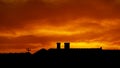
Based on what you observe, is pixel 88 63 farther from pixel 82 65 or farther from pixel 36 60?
pixel 36 60

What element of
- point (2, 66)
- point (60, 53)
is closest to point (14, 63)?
point (2, 66)

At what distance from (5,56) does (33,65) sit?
376 inches

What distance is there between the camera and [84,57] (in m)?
57.3

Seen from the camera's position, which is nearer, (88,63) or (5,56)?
(88,63)

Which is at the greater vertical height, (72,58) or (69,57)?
(69,57)

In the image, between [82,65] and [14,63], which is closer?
[82,65]

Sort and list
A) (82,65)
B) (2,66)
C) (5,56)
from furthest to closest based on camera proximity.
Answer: (5,56)
(2,66)
(82,65)

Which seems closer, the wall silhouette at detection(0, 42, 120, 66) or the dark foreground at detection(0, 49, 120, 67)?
the dark foreground at detection(0, 49, 120, 67)

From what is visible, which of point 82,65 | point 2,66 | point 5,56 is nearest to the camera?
point 82,65

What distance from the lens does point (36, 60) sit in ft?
188

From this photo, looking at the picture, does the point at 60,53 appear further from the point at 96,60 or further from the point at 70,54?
the point at 96,60

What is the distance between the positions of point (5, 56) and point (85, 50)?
1248 cm

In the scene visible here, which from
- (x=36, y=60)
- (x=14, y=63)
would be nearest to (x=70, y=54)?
Answer: (x=36, y=60)

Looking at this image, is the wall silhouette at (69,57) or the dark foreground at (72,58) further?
the wall silhouette at (69,57)
